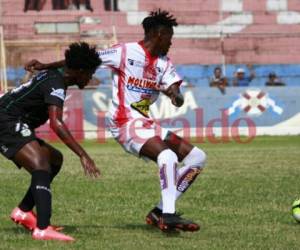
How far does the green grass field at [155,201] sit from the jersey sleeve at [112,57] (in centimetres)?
171

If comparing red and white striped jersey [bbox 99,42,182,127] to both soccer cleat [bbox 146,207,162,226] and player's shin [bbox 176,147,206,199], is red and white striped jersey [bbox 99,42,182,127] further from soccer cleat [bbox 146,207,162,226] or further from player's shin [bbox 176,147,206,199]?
soccer cleat [bbox 146,207,162,226]

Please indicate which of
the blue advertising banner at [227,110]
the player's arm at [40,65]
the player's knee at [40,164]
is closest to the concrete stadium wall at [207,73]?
the blue advertising banner at [227,110]

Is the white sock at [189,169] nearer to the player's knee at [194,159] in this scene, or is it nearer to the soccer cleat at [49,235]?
the player's knee at [194,159]

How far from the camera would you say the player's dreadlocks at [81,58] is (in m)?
8.02

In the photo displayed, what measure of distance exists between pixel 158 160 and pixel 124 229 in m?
0.83

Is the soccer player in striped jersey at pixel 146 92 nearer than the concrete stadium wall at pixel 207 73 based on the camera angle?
Yes

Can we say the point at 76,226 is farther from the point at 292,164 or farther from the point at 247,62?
the point at 247,62

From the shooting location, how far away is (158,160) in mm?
8453

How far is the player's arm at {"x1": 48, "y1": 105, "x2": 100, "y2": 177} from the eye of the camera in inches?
297

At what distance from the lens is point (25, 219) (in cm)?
854

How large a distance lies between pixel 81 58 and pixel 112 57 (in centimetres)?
96

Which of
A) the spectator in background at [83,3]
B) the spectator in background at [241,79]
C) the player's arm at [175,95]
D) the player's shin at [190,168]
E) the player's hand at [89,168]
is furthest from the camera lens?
the spectator in background at [83,3]

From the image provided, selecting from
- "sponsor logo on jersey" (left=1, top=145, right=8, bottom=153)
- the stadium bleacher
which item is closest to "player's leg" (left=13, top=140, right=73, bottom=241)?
"sponsor logo on jersey" (left=1, top=145, right=8, bottom=153)

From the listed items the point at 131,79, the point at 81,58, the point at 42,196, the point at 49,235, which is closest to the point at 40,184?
the point at 42,196
